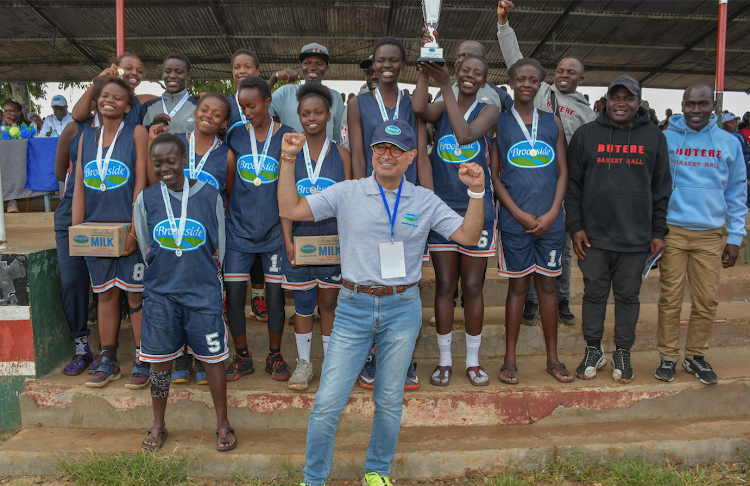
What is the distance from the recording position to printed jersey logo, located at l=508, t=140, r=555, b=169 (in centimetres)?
388

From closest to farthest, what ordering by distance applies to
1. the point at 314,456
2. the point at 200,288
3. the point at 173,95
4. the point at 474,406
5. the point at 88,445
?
the point at 314,456
the point at 200,288
the point at 88,445
the point at 474,406
the point at 173,95

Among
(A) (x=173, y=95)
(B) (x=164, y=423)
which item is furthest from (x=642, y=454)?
(A) (x=173, y=95)

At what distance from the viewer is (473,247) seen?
150 inches

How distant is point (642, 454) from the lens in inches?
143

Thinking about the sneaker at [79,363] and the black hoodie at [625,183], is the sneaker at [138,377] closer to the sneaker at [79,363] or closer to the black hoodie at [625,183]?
the sneaker at [79,363]

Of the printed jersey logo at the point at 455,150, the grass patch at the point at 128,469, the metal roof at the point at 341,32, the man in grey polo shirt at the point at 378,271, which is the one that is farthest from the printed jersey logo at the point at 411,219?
the metal roof at the point at 341,32

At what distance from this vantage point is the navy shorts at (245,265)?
3.80 m

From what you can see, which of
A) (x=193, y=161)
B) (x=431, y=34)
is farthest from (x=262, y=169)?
(x=431, y=34)

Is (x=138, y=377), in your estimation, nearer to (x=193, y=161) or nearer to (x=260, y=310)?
(x=260, y=310)

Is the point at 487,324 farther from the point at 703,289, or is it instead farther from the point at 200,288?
the point at 200,288

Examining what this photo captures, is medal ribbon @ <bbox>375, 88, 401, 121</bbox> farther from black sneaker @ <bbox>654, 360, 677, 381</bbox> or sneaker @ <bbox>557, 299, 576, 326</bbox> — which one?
black sneaker @ <bbox>654, 360, 677, 381</bbox>

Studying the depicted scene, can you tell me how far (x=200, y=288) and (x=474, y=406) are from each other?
2.16 metres

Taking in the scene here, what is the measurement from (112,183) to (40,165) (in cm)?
541

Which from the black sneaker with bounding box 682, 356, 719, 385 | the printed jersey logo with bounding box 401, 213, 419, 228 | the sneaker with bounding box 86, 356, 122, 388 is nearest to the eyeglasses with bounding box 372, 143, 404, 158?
the printed jersey logo with bounding box 401, 213, 419, 228
